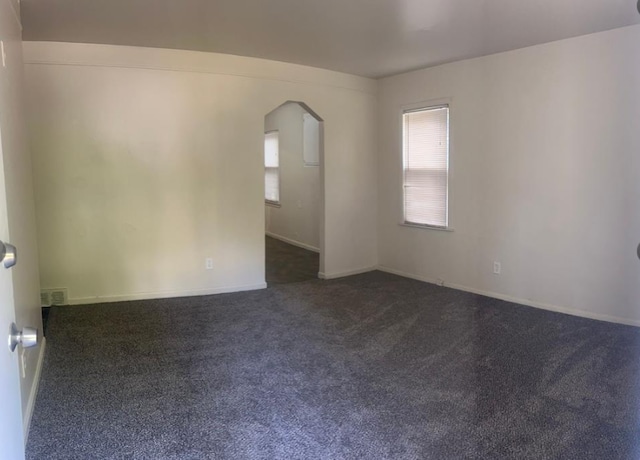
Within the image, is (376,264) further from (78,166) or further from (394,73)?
(78,166)

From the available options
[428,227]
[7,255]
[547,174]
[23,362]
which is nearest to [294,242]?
[428,227]

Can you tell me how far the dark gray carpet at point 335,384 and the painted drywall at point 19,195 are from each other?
0.26 m

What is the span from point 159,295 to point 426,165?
10.5 feet

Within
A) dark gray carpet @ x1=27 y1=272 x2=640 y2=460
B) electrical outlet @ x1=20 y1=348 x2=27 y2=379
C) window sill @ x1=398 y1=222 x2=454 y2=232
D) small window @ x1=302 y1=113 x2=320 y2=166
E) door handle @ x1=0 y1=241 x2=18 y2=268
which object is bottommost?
dark gray carpet @ x1=27 y1=272 x2=640 y2=460

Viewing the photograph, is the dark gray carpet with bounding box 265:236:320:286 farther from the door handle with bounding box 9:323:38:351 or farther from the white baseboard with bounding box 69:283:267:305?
the door handle with bounding box 9:323:38:351

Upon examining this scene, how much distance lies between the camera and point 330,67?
5.34m

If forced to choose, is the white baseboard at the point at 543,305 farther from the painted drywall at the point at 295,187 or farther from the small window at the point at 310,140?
the small window at the point at 310,140

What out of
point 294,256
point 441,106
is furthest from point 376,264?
point 441,106

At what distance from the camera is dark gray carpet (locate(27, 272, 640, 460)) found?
2.31m

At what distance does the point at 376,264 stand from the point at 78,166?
3628 mm

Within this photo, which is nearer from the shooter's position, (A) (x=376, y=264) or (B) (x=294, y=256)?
(A) (x=376, y=264)

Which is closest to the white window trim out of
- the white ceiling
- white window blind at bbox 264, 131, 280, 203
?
the white ceiling

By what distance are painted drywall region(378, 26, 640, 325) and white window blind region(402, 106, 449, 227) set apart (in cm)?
16

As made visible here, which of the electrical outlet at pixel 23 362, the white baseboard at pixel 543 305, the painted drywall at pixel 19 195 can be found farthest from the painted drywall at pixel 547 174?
the electrical outlet at pixel 23 362
